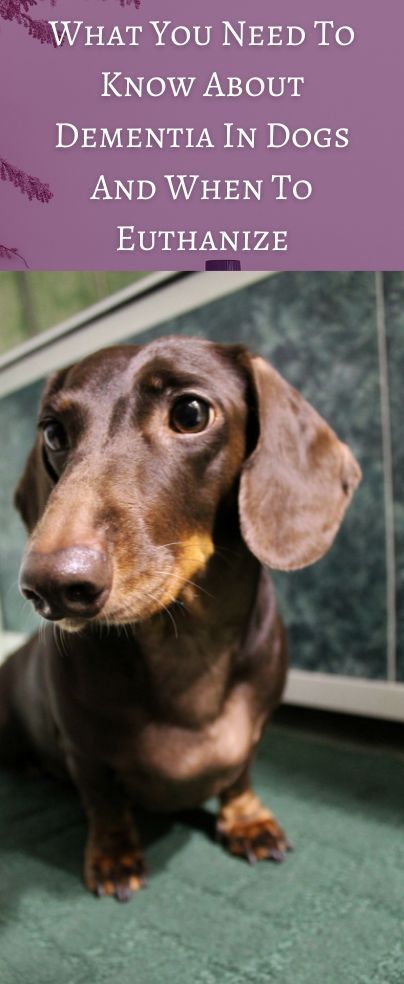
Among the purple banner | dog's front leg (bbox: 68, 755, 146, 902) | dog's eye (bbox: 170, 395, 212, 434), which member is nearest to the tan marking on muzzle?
dog's eye (bbox: 170, 395, 212, 434)

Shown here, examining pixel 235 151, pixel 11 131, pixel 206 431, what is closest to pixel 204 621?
pixel 206 431

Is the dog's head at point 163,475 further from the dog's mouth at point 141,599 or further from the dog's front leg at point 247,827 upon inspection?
the dog's front leg at point 247,827

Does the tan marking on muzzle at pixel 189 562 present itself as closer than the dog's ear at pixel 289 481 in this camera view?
Yes

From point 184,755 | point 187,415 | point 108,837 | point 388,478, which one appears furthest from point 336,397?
point 108,837

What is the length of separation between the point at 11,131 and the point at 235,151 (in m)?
0.45

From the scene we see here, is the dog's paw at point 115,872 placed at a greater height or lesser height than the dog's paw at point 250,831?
greater

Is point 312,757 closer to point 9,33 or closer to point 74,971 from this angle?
point 74,971

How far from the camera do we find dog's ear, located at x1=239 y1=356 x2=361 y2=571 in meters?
1.15

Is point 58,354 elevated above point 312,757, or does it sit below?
above

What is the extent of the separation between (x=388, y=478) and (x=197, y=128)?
0.86 meters

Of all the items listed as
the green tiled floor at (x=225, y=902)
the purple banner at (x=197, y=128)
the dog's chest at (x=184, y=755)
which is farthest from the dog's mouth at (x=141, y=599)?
the purple banner at (x=197, y=128)

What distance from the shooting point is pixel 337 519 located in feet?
3.94

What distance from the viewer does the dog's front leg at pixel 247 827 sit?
134 cm

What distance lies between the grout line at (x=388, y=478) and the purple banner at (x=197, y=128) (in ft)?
0.60
